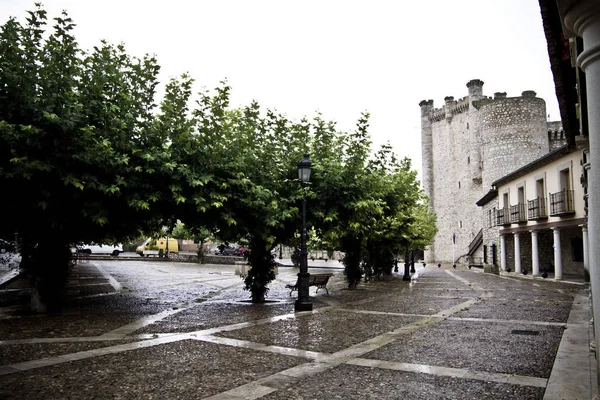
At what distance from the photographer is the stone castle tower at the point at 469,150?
44781 mm

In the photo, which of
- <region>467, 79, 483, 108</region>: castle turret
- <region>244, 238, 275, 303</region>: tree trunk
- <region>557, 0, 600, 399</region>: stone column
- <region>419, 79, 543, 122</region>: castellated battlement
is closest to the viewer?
<region>557, 0, 600, 399</region>: stone column

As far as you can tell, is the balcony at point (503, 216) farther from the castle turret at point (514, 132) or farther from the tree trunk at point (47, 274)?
the tree trunk at point (47, 274)

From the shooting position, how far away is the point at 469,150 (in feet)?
178

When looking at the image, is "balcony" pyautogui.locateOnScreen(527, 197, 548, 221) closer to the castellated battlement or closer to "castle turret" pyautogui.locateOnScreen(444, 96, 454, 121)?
the castellated battlement

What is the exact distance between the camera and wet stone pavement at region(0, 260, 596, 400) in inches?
197

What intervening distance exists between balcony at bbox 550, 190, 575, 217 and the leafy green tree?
20.4 meters

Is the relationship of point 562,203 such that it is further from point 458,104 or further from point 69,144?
point 458,104

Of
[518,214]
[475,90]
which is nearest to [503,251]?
[518,214]

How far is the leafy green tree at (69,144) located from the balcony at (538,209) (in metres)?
22.4

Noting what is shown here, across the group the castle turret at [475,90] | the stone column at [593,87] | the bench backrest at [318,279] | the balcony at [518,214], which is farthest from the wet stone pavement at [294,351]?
the castle turret at [475,90]

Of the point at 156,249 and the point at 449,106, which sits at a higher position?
the point at 449,106

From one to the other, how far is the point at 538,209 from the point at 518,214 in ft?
12.0

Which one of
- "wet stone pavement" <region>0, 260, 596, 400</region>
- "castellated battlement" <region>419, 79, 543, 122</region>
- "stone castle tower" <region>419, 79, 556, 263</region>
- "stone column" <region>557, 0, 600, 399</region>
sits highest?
"castellated battlement" <region>419, 79, 543, 122</region>

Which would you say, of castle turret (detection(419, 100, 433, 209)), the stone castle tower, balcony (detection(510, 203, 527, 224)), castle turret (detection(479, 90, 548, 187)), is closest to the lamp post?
balcony (detection(510, 203, 527, 224))
